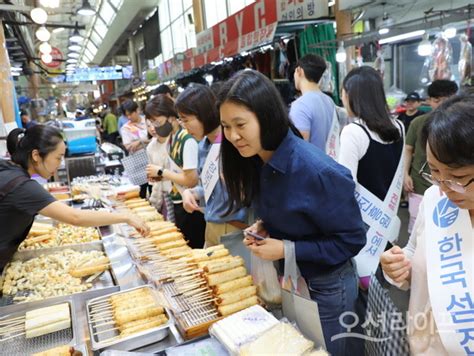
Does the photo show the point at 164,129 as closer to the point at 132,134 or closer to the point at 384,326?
the point at 132,134

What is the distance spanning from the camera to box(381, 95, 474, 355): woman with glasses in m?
1.15

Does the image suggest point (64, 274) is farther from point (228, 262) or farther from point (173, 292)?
point (228, 262)

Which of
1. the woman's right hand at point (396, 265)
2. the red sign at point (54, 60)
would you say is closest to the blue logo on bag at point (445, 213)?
the woman's right hand at point (396, 265)

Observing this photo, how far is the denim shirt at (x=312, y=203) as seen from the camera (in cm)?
160

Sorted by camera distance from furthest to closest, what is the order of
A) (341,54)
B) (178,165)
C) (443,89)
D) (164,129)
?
(341,54) < (443,89) < (164,129) < (178,165)

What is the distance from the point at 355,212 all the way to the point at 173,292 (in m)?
1.01

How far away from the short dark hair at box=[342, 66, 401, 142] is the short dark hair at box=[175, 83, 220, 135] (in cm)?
103

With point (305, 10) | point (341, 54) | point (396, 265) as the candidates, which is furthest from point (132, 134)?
point (396, 265)

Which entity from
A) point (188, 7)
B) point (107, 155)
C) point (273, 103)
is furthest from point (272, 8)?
point (188, 7)

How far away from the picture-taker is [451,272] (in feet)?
4.12

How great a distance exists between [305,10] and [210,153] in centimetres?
392

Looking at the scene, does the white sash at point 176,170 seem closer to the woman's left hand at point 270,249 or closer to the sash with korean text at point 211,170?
the sash with korean text at point 211,170

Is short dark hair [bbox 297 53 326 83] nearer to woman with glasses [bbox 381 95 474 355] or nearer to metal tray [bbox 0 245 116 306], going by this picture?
woman with glasses [bbox 381 95 474 355]

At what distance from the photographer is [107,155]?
24.0 feet
